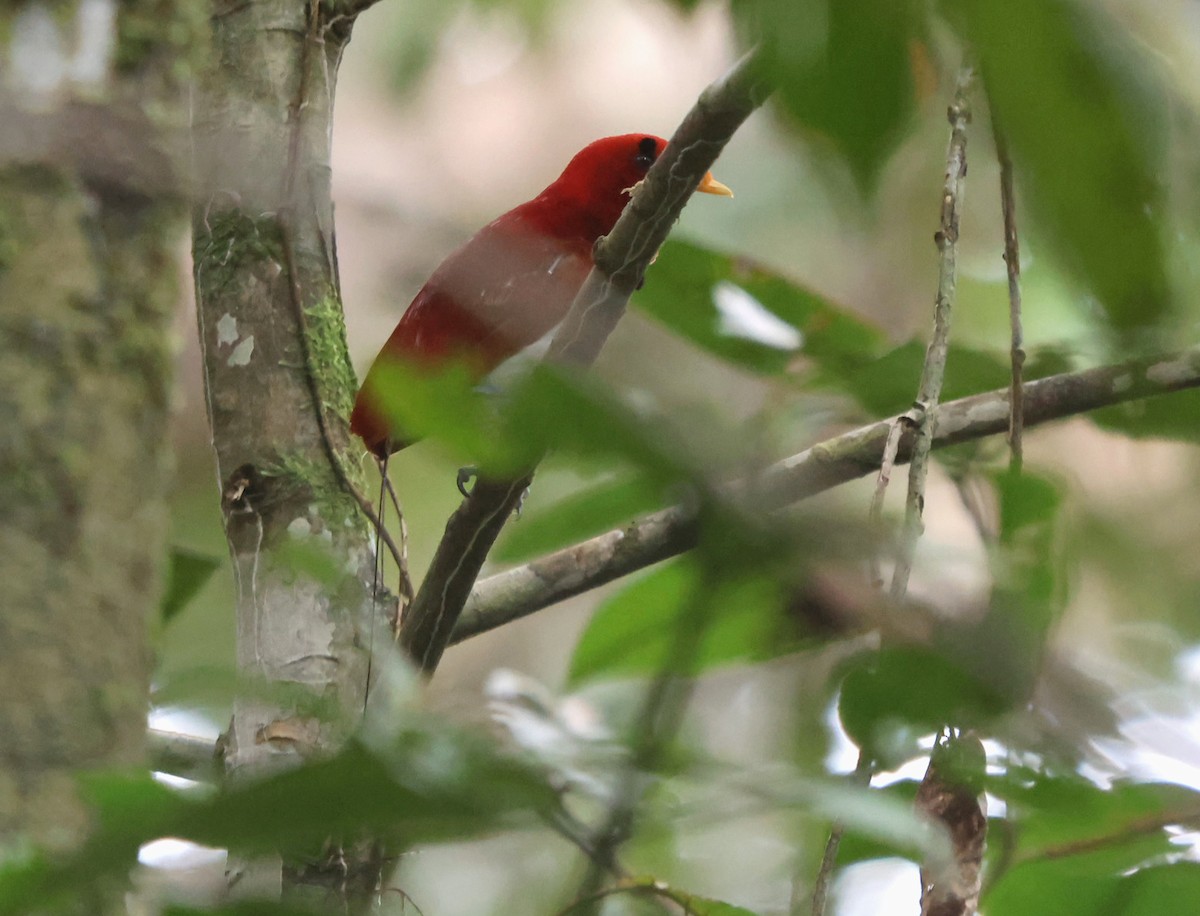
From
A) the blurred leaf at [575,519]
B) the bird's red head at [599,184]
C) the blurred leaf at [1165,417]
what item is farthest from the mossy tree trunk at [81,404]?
the bird's red head at [599,184]

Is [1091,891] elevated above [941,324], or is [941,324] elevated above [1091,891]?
[941,324]

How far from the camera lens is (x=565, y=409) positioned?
1.25 feet

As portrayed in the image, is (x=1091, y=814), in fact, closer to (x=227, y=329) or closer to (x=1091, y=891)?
(x=1091, y=891)

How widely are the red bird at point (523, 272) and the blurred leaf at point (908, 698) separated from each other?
86 centimetres

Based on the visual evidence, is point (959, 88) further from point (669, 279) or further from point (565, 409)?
point (669, 279)

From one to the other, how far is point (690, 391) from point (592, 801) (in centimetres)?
16

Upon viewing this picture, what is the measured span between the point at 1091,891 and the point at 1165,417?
21.9 inches

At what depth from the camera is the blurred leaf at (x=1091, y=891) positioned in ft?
2.52

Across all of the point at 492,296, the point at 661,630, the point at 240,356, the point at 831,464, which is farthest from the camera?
the point at 492,296

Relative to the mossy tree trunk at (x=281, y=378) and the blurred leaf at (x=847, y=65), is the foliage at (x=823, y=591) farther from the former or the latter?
the mossy tree trunk at (x=281, y=378)

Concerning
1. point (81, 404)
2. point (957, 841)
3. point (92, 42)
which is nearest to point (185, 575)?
point (81, 404)

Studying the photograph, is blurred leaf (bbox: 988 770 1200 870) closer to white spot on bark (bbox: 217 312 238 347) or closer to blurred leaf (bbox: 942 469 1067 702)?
blurred leaf (bbox: 942 469 1067 702)

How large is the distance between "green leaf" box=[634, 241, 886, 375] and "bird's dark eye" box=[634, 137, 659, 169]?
1750 mm

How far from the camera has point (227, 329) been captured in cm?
196
